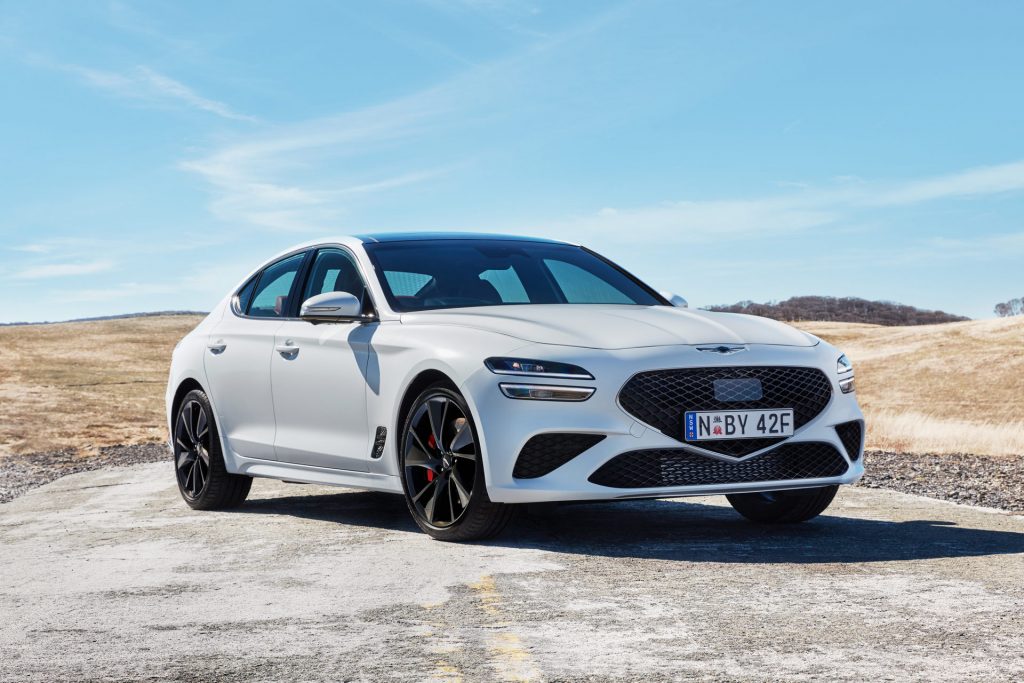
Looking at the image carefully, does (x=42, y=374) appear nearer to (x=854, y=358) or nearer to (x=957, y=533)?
(x=854, y=358)

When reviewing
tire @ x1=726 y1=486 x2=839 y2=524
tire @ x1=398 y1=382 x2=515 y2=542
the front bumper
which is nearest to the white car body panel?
the front bumper

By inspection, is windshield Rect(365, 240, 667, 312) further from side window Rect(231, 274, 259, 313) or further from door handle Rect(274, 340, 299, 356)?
side window Rect(231, 274, 259, 313)

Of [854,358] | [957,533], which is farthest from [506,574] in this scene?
[854,358]

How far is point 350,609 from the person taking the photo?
16.7 ft

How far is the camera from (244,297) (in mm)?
9031

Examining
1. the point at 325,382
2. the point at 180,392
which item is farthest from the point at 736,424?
the point at 180,392

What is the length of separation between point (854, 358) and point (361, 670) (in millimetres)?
44934

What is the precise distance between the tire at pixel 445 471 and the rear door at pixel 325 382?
17.9 inches

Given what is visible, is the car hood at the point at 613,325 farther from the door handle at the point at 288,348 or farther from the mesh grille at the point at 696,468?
the door handle at the point at 288,348

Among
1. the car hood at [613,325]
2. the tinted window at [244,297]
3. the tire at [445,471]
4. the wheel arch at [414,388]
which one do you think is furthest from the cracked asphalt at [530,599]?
the tinted window at [244,297]

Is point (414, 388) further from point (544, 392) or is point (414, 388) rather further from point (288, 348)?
point (288, 348)

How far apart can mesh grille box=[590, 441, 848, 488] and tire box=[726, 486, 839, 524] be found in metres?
0.57

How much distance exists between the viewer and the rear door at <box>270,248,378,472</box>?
23.6 ft

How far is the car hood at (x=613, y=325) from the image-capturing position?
632 centimetres
